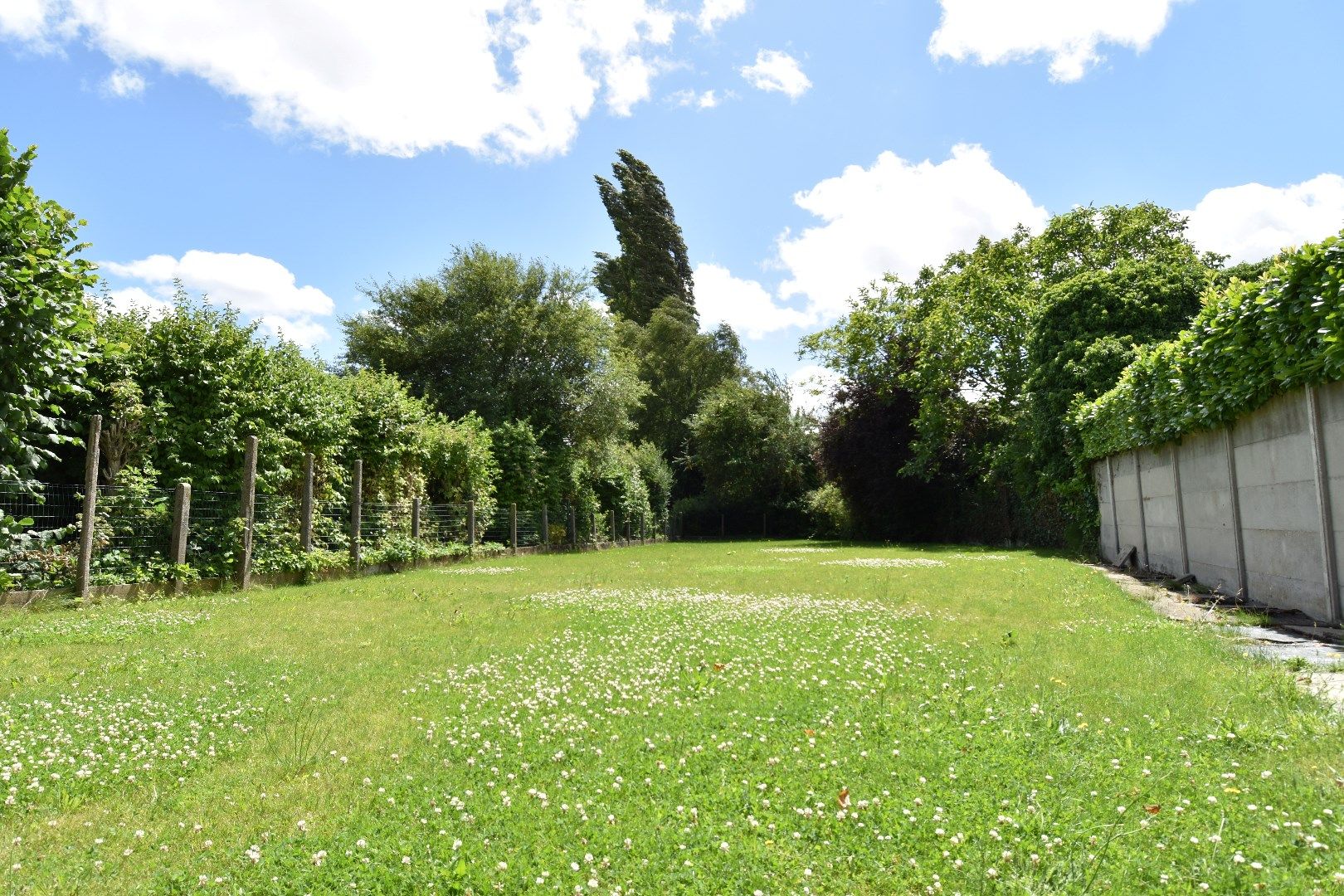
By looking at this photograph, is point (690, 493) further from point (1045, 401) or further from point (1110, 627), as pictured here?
point (1110, 627)

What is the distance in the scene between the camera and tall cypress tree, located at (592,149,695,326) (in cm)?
5528

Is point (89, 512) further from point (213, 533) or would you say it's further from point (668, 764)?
point (668, 764)

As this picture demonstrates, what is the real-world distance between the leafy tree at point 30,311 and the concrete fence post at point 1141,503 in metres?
17.1

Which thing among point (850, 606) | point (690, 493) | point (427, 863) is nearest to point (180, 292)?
point (850, 606)

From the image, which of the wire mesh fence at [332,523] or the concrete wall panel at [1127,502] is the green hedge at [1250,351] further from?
the wire mesh fence at [332,523]

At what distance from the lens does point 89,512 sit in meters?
10.7

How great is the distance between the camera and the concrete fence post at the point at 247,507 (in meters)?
13.4

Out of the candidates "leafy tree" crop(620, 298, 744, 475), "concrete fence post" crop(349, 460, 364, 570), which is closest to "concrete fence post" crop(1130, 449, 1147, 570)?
"concrete fence post" crop(349, 460, 364, 570)

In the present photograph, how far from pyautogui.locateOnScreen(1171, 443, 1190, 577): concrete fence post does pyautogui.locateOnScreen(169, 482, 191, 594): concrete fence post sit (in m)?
16.3

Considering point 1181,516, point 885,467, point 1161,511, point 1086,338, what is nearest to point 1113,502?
point 1161,511

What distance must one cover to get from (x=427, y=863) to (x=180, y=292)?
13477 millimetres

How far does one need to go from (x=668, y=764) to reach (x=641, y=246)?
176ft

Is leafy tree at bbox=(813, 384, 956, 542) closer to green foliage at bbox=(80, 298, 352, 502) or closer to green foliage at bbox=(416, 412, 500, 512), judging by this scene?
green foliage at bbox=(416, 412, 500, 512)

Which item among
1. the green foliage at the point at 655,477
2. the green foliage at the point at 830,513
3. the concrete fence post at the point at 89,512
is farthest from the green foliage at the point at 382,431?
the green foliage at the point at 830,513
